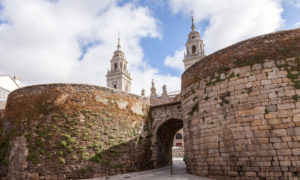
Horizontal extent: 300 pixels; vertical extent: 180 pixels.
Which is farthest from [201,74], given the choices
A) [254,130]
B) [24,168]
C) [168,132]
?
[24,168]

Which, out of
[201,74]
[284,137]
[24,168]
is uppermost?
[201,74]

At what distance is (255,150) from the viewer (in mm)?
7363

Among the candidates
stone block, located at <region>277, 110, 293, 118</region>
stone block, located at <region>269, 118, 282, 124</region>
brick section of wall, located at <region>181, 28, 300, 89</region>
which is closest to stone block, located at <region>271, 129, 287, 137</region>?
stone block, located at <region>269, 118, 282, 124</region>

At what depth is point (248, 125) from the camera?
770 cm

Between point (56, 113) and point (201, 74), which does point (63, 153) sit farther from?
point (201, 74)

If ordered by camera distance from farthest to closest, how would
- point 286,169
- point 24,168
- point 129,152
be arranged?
1. point 129,152
2. point 24,168
3. point 286,169

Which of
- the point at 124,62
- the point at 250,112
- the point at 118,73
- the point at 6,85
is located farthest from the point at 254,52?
the point at 124,62

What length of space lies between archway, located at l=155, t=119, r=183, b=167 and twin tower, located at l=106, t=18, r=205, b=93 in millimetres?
29506

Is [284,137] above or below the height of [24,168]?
above

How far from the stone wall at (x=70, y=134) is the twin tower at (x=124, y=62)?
32608 mm

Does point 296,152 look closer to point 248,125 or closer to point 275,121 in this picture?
point 275,121

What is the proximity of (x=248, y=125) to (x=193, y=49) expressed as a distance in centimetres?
3884

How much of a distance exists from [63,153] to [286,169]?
980 centimetres

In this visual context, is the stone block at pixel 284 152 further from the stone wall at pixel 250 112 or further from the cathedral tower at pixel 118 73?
the cathedral tower at pixel 118 73
